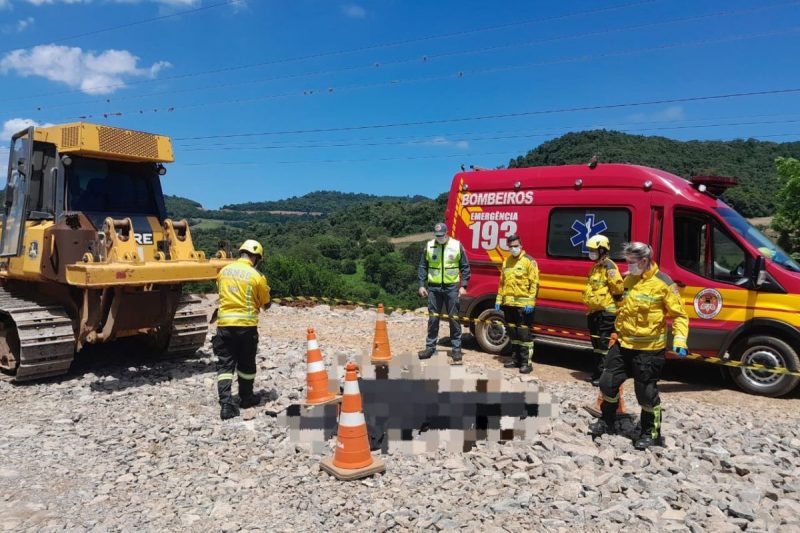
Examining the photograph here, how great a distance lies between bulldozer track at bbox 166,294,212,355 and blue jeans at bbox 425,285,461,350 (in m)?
3.31

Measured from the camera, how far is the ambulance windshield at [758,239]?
705 centimetres

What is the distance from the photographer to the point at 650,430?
4.95 meters

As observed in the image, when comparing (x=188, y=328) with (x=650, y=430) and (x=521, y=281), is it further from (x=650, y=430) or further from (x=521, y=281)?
(x=650, y=430)

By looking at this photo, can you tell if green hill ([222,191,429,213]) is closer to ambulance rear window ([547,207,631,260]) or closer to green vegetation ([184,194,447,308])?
green vegetation ([184,194,447,308])

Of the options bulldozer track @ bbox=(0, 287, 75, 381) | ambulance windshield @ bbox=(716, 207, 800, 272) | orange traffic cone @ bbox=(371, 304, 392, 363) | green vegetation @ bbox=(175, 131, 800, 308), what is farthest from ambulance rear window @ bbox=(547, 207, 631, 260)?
green vegetation @ bbox=(175, 131, 800, 308)

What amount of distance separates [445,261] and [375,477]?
434 centimetres

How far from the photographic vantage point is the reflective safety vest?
832cm

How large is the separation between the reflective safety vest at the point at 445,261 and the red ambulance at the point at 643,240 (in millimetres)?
824

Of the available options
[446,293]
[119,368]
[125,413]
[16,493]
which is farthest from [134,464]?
[446,293]

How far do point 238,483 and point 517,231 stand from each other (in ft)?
18.6

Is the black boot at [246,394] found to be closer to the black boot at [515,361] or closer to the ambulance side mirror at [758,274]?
the black boot at [515,361]

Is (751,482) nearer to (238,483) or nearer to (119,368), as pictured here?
(238,483)

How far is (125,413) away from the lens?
6.11m

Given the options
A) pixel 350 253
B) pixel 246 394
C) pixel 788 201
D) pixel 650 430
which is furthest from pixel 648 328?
pixel 350 253
